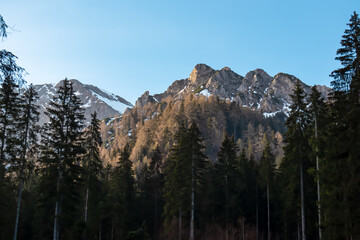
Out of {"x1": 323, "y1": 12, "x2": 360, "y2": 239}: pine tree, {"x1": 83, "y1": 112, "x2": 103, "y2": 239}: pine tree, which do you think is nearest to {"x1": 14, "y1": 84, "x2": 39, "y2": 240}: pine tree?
{"x1": 83, "y1": 112, "x2": 103, "y2": 239}: pine tree

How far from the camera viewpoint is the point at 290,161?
2592cm

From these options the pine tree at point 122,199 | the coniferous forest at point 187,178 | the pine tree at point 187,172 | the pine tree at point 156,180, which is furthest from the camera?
the pine tree at point 156,180

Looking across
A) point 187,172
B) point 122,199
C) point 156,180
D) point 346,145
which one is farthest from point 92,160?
point 346,145

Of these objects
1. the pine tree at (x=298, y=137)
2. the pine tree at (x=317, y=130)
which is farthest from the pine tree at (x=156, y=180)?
the pine tree at (x=317, y=130)

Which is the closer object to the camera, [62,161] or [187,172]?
[62,161]

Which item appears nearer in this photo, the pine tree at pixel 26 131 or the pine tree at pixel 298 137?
the pine tree at pixel 26 131

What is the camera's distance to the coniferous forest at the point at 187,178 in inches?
614

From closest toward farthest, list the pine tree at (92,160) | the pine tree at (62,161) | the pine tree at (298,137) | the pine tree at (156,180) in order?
1. the pine tree at (62,161)
2. the pine tree at (298,137)
3. the pine tree at (92,160)
4. the pine tree at (156,180)

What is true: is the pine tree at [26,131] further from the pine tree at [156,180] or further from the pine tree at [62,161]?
the pine tree at [156,180]

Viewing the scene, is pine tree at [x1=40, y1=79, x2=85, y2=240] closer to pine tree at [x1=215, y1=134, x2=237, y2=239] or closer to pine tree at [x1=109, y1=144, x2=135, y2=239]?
pine tree at [x1=109, y1=144, x2=135, y2=239]

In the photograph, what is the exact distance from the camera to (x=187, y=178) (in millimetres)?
33438

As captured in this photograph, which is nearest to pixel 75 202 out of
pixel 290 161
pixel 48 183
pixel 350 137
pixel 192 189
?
pixel 48 183

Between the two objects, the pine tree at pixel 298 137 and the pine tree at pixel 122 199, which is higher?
the pine tree at pixel 298 137

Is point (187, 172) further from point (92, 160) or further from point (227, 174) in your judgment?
point (227, 174)
